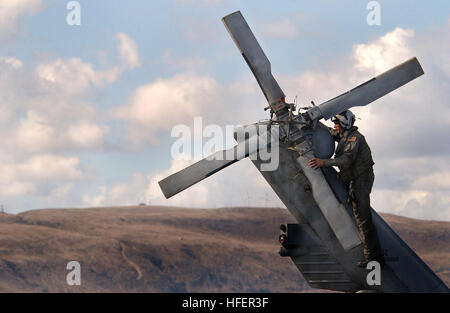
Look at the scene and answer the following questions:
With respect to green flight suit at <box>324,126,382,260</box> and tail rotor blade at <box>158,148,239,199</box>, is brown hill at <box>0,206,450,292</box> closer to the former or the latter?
tail rotor blade at <box>158,148,239,199</box>

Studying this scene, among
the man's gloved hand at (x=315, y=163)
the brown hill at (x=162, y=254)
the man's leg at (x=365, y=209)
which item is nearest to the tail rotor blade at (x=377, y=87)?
the man's gloved hand at (x=315, y=163)

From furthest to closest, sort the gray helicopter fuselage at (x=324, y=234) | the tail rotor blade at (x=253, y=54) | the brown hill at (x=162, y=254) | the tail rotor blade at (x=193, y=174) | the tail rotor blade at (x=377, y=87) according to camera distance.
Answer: the brown hill at (x=162, y=254), the tail rotor blade at (x=253, y=54), the tail rotor blade at (x=377, y=87), the gray helicopter fuselage at (x=324, y=234), the tail rotor blade at (x=193, y=174)

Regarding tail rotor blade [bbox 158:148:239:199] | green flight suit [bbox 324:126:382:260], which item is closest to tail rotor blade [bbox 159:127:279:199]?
tail rotor blade [bbox 158:148:239:199]

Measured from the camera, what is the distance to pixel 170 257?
11419 centimetres

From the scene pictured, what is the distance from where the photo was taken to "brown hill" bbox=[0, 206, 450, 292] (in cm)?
10475

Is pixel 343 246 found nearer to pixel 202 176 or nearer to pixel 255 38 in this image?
pixel 202 176

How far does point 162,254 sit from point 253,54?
3878 inches

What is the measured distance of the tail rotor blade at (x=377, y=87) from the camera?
62.5 ft

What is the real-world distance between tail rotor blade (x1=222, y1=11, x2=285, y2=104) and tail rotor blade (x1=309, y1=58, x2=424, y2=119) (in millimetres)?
1407

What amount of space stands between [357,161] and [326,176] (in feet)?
3.69

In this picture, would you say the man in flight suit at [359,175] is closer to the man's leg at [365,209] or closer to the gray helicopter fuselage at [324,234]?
the man's leg at [365,209]

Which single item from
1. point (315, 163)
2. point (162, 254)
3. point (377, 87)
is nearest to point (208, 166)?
point (315, 163)
